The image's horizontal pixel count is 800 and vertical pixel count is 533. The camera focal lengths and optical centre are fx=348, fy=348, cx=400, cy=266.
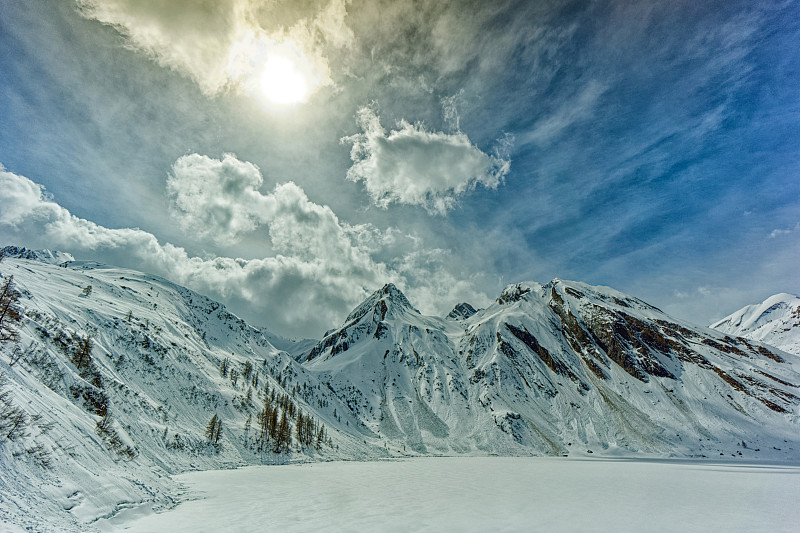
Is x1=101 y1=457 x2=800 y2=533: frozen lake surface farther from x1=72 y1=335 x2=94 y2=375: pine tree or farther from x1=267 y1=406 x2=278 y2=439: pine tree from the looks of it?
x1=267 y1=406 x2=278 y2=439: pine tree

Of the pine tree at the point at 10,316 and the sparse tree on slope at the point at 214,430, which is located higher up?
the pine tree at the point at 10,316

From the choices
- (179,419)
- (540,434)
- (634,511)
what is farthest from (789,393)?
(179,419)

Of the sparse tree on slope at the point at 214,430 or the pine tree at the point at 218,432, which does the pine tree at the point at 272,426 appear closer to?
the pine tree at the point at 218,432

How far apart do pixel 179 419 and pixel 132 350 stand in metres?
20.2

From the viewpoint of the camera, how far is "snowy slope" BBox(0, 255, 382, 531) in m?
19.9

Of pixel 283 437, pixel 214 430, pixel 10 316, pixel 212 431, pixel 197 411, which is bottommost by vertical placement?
pixel 283 437

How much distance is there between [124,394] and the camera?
59938 mm

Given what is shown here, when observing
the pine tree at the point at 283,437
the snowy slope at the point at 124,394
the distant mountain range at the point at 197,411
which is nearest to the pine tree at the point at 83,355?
the distant mountain range at the point at 197,411

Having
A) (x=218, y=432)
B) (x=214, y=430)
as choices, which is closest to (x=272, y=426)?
(x=218, y=432)

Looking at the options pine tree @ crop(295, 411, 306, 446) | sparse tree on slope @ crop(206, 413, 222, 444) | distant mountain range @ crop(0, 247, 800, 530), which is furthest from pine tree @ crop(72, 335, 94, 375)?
pine tree @ crop(295, 411, 306, 446)

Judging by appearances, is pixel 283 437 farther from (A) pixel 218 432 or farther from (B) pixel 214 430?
(B) pixel 214 430

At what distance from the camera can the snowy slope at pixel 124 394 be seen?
19891 millimetres

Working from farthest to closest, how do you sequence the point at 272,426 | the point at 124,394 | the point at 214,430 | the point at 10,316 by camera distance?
the point at 272,426
the point at 214,430
the point at 124,394
the point at 10,316

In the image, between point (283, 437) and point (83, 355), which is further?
point (283, 437)
